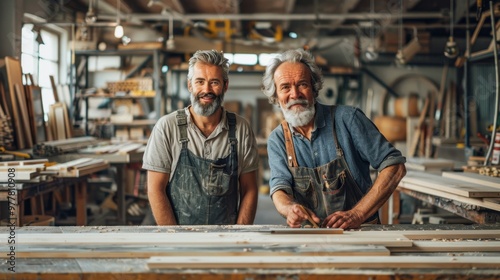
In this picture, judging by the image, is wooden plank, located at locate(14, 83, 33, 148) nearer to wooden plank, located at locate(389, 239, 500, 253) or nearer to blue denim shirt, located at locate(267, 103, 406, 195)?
blue denim shirt, located at locate(267, 103, 406, 195)

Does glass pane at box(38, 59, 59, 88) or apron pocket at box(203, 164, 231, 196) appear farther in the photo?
glass pane at box(38, 59, 59, 88)

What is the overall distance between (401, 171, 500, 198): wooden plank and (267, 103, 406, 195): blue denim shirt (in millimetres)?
961

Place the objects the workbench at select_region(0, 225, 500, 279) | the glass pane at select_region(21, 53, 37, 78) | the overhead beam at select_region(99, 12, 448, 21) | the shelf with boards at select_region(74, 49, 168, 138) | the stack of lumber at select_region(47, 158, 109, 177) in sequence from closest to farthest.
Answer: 1. the workbench at select_region(0, 225, 500, 279)
2. the stack of lumber at select_region(47, 158, 109, 177)
3. the glass pane at select_region(21, 53, 37, 78)
4. the overhead beam at select_region(99, 12, 448, 21)
5. the shelf with boards at select_region(74, 49, 168, 138)

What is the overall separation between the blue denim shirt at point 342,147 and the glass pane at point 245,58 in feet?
28.1

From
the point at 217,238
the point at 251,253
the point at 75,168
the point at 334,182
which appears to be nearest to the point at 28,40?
the point at 75,168

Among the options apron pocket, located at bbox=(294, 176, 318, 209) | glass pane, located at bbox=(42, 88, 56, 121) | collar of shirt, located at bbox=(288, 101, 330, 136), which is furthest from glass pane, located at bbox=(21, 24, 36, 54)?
apron pocket, located at bbox=(294, 176, 318, 209)

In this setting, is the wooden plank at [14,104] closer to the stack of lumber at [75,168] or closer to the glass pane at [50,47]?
the stack of lumber at [75,168]

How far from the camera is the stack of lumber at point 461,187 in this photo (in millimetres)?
3459

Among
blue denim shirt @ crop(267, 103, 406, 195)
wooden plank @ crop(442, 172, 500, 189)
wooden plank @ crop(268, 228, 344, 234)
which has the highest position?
blue denim shirt @ crop(267, 103, 406, 195)

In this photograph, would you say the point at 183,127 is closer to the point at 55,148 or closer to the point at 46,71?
the point at 55,148

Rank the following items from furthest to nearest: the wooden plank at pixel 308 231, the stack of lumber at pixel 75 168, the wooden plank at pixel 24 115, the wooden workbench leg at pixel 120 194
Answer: the wooden workbench leg at pixel 120 194 < the wooden plank at pixel 24 115 < the stack of lumber at pixel 75 168 < the wooden plank at pixel 308 231

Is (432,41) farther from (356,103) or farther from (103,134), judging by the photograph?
(103,134)

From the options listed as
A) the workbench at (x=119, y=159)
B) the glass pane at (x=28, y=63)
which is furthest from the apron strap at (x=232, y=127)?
the glass pane at (x=28, y=63)

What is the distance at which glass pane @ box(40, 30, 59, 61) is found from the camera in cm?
913
